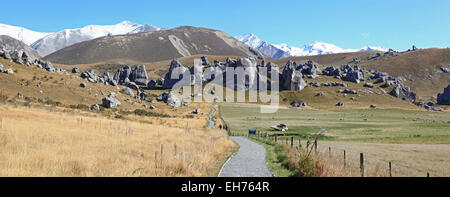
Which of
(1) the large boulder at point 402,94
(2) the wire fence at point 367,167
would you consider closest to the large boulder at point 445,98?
(1) the large boulder at point 402,94

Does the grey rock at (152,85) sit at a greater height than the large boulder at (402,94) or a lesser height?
greater

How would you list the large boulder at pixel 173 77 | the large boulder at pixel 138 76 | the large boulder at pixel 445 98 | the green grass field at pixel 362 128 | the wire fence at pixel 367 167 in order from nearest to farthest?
the wire fence at pixel 367 167
the green grass field at pixel 362 128
the large boulder at pixel 445 98
the large boulder at pixel 173 77
the large boulder at pixel 138 76

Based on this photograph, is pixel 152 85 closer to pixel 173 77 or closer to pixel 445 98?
pixel 173 77

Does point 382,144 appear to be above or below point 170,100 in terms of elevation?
below

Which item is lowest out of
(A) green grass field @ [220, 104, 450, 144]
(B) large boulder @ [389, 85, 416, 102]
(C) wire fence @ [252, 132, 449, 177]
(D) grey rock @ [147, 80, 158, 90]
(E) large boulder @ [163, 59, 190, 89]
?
(A) green grass field @ [220, 104, 450, 144]

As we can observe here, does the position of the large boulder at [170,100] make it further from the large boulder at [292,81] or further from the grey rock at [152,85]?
the large boulder at [292,81]

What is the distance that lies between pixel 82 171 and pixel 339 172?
455 inches

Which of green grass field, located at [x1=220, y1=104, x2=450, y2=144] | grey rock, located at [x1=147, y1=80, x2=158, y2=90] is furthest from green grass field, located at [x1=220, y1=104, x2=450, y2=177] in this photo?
grey rock, located at [x1=147, y1=80, x2=158, y2=90]

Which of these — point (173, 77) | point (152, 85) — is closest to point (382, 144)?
point (173, 77)

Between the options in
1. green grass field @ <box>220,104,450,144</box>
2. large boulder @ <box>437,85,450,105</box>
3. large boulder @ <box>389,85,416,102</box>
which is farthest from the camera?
large boulder @ <box>437,85,450,105</box>

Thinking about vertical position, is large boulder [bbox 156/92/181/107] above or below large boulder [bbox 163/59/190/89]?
below

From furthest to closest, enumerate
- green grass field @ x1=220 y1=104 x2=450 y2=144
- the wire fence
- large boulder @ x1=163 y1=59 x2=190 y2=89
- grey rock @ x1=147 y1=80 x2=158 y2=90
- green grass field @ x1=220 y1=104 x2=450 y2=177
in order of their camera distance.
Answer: large boulder @ x1=163 y1=59 x2=190 y2=89
grey rock @ x1=147 y1=80 x2=158 y2=90
green grass field @ x1=220 y1=104 x2=450 y2=144
green grass field @ x1=220 y1=104 x2=450 y2=177
the wire fence

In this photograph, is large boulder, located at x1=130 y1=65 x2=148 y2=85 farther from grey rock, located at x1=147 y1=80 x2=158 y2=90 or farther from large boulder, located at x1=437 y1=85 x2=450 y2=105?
large boulder, located at x1=437 y1=85 x2=450 y2=105
